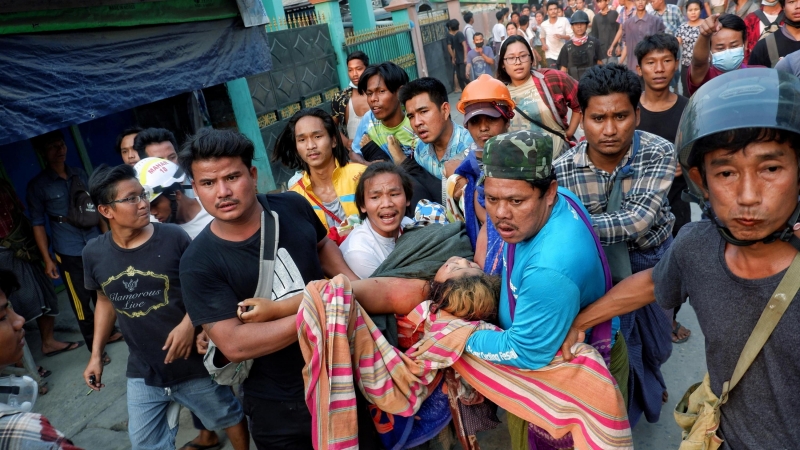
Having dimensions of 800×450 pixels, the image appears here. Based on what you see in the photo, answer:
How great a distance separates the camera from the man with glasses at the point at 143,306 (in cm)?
278

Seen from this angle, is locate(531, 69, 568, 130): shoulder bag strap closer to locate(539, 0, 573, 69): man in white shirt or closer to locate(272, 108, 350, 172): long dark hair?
locate(272, 108, 350, 172): long dark hair

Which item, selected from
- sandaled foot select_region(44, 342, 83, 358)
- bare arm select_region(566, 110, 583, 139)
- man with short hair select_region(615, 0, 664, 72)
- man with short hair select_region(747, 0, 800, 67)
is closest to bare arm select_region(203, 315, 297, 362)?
bare arm select_region(566, 110, 583, 139)

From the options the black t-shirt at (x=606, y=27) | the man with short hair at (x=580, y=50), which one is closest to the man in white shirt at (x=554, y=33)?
the black t-shirt at (x=606, y=27)

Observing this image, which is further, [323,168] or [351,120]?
[351,120]

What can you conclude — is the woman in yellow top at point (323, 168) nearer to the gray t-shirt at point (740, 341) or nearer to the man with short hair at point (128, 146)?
the man with short hair at point (128, 146)

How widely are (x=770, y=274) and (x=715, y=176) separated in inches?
11.5

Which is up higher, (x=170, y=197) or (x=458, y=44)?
(x=458, y=44)

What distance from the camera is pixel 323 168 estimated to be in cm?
→ 355

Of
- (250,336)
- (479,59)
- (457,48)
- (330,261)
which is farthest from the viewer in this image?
(457,48)

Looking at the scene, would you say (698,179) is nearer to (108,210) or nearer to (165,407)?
(108,210)

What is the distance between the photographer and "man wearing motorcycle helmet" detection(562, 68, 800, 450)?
1296mm

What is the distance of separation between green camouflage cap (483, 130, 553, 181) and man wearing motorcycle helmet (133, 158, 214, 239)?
2.12 m

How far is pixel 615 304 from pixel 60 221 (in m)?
4.66

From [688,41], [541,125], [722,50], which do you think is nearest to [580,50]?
[688,41]
